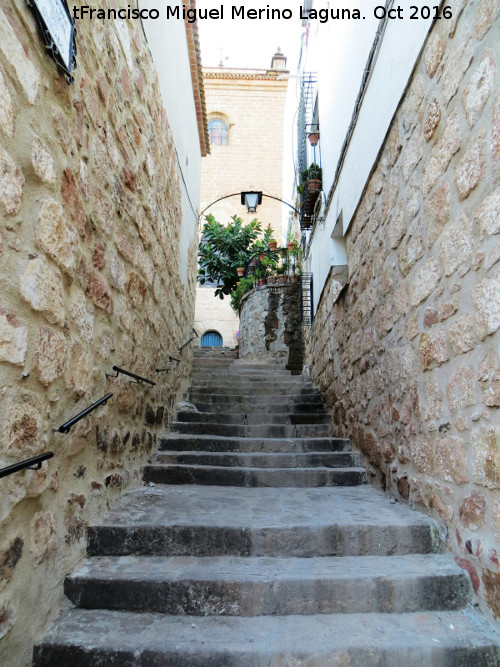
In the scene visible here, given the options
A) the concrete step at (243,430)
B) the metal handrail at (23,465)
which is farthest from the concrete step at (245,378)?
the metal handrail at (23,465)

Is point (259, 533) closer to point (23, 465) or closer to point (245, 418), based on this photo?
point (23, 465)

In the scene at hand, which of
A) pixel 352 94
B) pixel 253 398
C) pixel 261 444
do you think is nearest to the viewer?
pixel 261 444

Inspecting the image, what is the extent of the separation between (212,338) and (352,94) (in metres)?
10.4

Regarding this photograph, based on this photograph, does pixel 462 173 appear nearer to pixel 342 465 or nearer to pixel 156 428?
pixel 342 465

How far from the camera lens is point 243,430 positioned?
148 inches

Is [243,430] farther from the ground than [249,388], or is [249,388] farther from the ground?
[249,388]

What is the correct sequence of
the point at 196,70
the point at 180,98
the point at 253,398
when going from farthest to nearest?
the point at 196,70
the point at 253,398
the point at 180,98

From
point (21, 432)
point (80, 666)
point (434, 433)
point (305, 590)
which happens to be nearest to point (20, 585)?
point (80, 666)

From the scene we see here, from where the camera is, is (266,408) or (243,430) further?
(266,408)

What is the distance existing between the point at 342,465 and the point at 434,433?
1.36m

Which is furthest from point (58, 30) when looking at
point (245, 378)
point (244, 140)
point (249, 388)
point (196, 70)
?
point (244, 140)

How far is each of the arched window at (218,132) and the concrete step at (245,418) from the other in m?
14.2

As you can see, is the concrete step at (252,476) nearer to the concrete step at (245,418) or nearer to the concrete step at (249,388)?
the concrete step at (245,418)

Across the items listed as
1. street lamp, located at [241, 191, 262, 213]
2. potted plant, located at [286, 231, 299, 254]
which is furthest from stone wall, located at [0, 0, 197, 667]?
potted plant, located at [286, 231, 299, 254]
